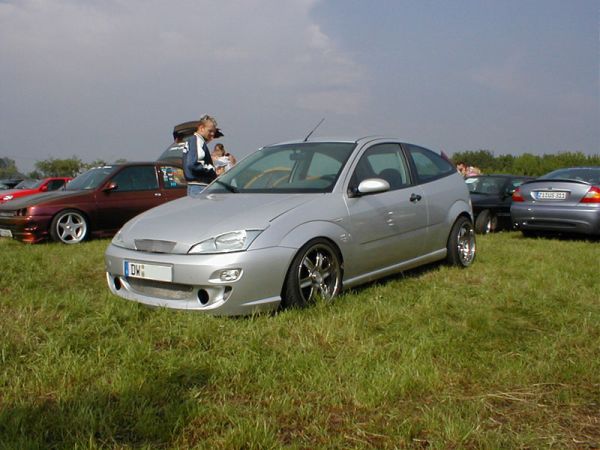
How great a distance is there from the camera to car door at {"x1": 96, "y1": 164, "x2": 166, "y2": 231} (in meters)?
9.16

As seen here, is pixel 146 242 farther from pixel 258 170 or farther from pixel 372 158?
pixel 372 158

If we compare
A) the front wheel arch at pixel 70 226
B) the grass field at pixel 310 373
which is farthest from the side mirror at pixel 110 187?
the grass field at pixel 310 373

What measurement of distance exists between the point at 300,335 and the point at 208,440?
1.32 meters

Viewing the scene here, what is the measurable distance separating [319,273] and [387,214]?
1.02m

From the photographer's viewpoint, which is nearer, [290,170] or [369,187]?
[369,187]

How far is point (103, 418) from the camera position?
2.43 meters

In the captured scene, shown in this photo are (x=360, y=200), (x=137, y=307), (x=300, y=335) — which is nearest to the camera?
(x=300, y=335)

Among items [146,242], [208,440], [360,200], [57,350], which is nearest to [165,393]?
[208,440]

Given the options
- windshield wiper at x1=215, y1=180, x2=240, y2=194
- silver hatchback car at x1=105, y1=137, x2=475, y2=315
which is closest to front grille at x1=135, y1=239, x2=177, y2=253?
silver hatchback car at x1=105, y1=137, x2=475, y2=315

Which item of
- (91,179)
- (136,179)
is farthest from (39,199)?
(136,179)

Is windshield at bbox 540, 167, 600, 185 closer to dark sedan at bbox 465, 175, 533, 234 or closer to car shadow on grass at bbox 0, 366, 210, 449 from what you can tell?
dark sedan at bbox 465, 175, 533, 234

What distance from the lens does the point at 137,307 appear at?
395 centimetres

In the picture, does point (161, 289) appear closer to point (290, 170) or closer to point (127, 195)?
point (290, 170)

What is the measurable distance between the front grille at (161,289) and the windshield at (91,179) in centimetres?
557
